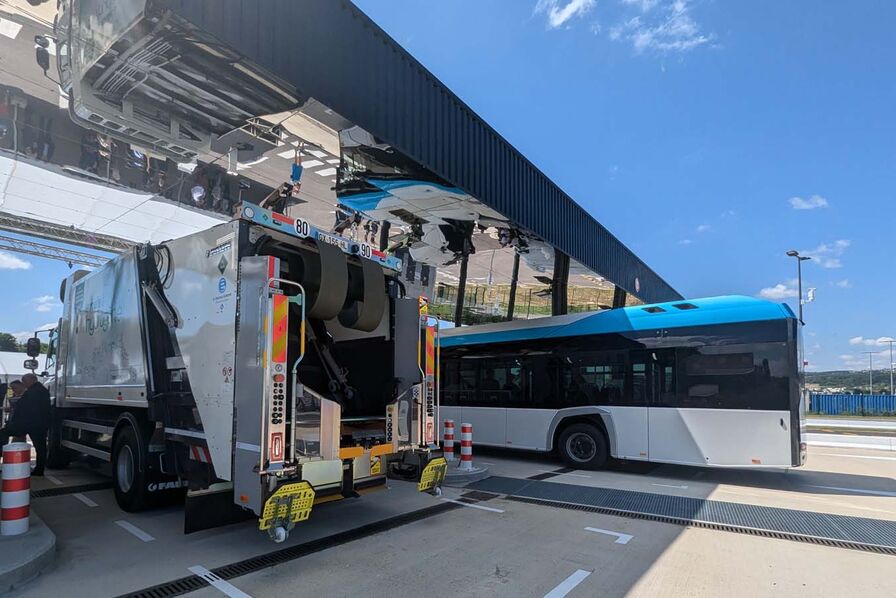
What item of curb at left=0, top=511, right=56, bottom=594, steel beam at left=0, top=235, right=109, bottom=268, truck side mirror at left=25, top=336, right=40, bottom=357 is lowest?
curb at left=0, top=511, right=56, bottom=594

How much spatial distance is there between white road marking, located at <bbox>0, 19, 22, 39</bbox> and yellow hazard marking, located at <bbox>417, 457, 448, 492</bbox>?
21.2 ft

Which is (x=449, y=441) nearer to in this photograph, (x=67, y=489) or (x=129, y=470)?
(x=129, y=470)

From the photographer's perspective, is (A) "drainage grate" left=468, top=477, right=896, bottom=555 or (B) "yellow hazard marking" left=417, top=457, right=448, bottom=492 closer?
(A) "drainage grate" left=468, top=477, right=896, bottom=555

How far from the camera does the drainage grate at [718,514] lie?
5.71 metres

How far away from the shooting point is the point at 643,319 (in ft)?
31.9

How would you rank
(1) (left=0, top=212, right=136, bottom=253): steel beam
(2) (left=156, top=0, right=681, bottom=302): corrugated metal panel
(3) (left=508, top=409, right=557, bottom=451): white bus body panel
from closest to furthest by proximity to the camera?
(2) (left=156, top=0, right=681, bottom=302): corrugated metal panel → (3) (left=508, top=409, right=557, bottom=451): white bus body panel → (1) (left=0, top=212, right=136, bottom=253): steel beam

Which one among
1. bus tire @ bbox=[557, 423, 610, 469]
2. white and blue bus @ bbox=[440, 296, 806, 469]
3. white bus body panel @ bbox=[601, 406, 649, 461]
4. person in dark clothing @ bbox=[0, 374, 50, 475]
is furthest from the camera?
bus tire @ bbox=[557, 423, 610, 469]

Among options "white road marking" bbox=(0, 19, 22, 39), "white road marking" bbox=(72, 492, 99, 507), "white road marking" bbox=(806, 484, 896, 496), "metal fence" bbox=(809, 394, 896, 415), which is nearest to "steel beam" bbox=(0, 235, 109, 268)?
"white road marking" bbox=(72, 492, 99, 507)

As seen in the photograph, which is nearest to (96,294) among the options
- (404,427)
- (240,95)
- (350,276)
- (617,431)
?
(240,95)

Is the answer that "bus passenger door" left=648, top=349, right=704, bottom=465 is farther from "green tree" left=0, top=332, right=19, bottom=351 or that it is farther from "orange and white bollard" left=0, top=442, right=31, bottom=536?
"green tree" left=0, top=332, right=19, bottom=351

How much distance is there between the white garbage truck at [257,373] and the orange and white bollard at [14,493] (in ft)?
3.84

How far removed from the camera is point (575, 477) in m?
9.09

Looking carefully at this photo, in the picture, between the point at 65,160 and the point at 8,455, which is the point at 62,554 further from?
the point at 65,160

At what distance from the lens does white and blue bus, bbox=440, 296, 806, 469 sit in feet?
27.1
